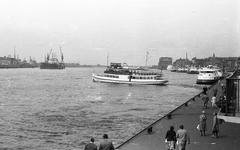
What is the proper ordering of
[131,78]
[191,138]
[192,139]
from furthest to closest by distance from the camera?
[131,78]
[191,138]
[192,139]

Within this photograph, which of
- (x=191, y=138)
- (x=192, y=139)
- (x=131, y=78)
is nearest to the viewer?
(x=192, y=139)

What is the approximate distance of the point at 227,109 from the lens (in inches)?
569

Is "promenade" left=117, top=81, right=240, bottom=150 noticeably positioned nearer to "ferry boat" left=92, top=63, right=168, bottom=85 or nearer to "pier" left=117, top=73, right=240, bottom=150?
"pier" left=117, top=73, right=240, bottom=150

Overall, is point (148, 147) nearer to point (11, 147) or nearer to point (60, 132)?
point (11, 147)

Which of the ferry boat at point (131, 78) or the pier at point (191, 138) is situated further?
the ferry boat at point (131, 78)

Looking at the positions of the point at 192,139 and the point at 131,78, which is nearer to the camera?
the point at 192,139

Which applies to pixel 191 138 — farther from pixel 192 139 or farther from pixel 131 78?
pixel 131 78

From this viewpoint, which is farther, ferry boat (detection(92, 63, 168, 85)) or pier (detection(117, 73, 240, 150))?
ferry boat (detection(92, 63, 168, 85))

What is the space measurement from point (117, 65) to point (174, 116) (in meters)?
99.9

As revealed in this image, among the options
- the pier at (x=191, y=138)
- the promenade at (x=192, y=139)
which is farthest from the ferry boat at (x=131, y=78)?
the promenade at (x=192, y=139)

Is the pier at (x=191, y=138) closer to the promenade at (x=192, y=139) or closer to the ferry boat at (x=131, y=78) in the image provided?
the promenade at (x=192, y=139)

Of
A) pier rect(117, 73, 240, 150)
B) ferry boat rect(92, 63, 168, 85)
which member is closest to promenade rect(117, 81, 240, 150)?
pier rect(117, 73, 240, 150)

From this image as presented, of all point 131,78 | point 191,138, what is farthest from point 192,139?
point 131,78

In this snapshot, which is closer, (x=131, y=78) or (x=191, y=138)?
(x=191, y=138)
